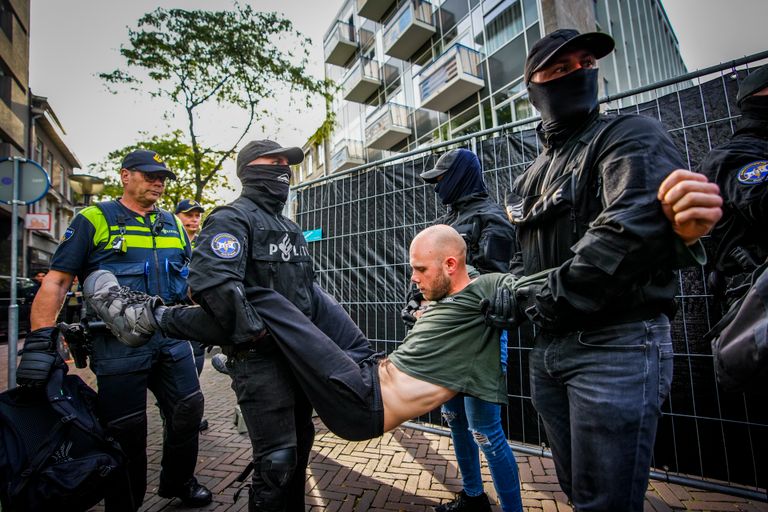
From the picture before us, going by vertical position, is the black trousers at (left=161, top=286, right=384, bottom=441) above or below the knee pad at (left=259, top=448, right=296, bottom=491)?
above

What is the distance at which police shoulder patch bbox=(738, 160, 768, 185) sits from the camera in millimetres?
1961

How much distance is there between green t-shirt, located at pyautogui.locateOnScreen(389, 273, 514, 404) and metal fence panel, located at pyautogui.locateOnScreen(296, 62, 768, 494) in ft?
6.11

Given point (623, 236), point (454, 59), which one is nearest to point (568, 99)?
point (623, 236)

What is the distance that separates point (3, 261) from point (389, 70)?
2112cm

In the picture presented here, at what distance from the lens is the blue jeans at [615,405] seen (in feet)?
4.03

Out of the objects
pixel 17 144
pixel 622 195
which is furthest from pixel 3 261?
pixel 622 195

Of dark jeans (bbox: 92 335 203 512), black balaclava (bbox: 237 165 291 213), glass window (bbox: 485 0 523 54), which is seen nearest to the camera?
black balaclava (bbox: 237 165 291 213)

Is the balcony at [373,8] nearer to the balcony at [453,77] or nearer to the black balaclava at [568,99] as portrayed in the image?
the balcony at [453,77]

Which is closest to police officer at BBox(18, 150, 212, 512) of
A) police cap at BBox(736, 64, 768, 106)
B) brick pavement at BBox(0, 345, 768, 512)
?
brick pavement at BBox(0, 345, 768, 512)

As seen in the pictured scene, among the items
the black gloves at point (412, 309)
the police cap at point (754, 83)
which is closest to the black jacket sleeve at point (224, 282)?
the black gloves at point (412, 309)

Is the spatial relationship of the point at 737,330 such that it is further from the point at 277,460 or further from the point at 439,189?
the point at 439,189

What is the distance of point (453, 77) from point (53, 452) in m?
14.6

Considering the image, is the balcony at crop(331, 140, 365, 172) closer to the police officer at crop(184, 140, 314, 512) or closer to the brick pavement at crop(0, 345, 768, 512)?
the brick pavement at crop(0, 345, 768, 512)

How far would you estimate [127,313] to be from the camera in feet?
6.29
